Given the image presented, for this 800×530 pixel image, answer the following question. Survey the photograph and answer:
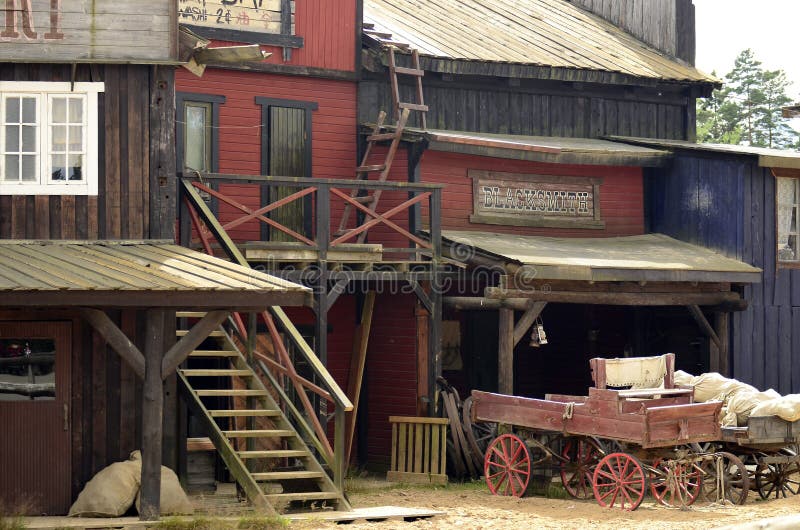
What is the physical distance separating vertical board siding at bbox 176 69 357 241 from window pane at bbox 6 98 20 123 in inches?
182

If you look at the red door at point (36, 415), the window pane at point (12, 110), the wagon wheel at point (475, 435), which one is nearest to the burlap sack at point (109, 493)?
the red door at point (36, 415)

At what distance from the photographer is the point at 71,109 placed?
50.5 ft

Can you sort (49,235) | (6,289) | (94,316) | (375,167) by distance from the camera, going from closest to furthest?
1. (6,289)
2. (94,316)
3. (49,235)
4. (375,167)

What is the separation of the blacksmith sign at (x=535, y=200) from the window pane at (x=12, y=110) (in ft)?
27.7

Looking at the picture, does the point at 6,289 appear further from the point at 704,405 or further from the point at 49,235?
the point at 704,405

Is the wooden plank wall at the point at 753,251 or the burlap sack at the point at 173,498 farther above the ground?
the wooden plank wall at the point at 753,251

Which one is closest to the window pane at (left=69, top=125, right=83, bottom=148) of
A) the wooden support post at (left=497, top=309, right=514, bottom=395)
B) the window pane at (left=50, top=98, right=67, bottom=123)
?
the window pane at (left=50, top=98, right=67, bottom=123)

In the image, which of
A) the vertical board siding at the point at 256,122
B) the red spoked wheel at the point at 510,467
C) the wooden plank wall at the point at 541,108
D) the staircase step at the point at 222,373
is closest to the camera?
the staircase step at the point at 222,373

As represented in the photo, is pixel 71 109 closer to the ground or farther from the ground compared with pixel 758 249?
farther from the ground

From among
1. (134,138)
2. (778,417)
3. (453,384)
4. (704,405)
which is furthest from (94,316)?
(453,384)

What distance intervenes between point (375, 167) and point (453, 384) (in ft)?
15.0

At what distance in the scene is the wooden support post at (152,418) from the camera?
45.5 ft

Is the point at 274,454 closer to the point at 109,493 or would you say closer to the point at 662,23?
the point at 109,493

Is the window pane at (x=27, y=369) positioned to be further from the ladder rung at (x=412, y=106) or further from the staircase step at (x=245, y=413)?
the ladder rung at (x=412, y=106)
